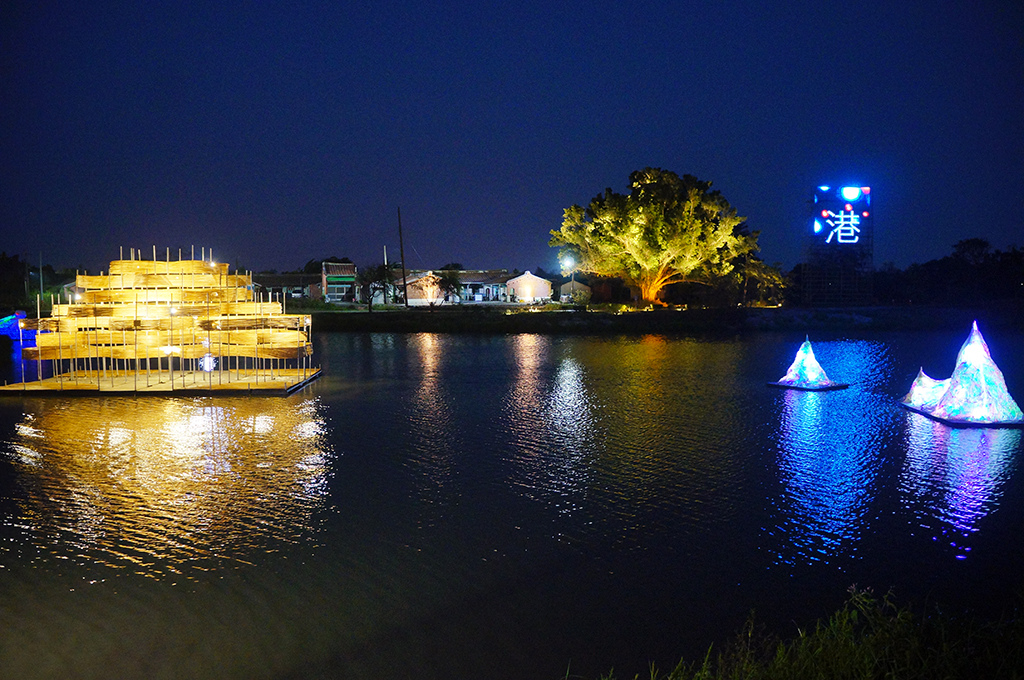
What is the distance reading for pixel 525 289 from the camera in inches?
3155

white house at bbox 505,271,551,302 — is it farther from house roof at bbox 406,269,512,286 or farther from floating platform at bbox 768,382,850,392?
floating platform at bbox 768,382,850,392

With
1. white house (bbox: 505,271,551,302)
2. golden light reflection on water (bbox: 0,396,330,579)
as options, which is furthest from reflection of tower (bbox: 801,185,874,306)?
Answer: golden light reflection on water (bbox: 0,396,330,579)

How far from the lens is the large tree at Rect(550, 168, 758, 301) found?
51.4 metres

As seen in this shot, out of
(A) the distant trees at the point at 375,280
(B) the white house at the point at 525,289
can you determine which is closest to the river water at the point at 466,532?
(A) the distant trees at the point at 375,280

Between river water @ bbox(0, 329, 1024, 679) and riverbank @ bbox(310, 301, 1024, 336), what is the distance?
100ft

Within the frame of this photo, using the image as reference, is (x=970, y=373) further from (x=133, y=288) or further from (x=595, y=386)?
(x=133, y=288)

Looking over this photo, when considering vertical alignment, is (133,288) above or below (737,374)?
above

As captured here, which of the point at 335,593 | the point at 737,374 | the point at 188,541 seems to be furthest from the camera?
the point at 737,374

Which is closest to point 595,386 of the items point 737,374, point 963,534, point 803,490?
point 737,374

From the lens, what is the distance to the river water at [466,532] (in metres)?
5.90

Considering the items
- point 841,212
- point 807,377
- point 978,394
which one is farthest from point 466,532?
point 841,212

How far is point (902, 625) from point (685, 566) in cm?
248

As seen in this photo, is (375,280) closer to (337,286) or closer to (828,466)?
(337,286)

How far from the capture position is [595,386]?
20828 mm
